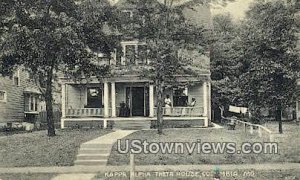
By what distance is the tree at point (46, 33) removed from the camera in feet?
47.1

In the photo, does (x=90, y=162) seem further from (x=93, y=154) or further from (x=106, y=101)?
(x=106, y=101)

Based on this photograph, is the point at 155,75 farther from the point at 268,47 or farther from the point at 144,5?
the point at 268,47

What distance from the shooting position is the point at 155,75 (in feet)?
55.5

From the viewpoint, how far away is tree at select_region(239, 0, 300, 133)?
13.8 meters

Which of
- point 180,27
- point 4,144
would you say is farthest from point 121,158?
point 180,27

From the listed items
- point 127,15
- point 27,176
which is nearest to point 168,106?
point 127,15

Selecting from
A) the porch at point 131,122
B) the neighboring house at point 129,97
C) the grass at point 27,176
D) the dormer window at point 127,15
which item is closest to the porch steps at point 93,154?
the grass at point 27,176

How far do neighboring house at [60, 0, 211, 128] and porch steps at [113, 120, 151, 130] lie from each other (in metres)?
0.14

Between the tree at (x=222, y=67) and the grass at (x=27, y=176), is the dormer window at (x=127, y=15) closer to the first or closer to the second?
the grass at (x=27, y=176)

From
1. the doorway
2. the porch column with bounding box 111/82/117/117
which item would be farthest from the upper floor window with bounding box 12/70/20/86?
the porch column with bounding box 111/82/117/117

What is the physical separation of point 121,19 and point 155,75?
6.90 ft

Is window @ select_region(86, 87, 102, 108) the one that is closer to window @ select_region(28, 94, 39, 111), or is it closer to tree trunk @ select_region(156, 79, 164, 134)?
window @ select_region(28, 94, 39, 111)

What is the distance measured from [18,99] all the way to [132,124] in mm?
8267

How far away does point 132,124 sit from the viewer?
22.6 m
